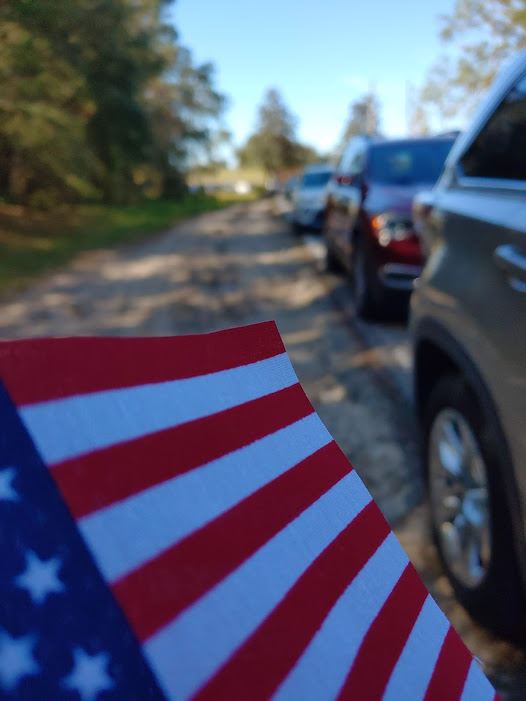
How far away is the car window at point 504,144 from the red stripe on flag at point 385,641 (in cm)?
146

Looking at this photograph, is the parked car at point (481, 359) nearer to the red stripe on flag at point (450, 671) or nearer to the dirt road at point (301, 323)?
the dirt road at point (301, 323)

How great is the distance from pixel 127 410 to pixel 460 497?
189 centimetres

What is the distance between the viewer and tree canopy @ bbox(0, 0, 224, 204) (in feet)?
12.2

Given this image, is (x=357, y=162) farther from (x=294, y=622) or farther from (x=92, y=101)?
(x=294, y=622)

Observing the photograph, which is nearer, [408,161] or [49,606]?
[49,606]

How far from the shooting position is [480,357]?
2271 mm

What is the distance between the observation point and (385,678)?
115 centimetres

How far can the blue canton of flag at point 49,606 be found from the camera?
0.84 metres

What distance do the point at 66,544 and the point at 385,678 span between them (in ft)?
1.90

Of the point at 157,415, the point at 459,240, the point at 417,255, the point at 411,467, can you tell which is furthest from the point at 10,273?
the point at 157,415

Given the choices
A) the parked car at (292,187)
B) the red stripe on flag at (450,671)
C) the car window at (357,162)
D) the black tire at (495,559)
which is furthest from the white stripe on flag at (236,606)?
the parked car at (292,187)

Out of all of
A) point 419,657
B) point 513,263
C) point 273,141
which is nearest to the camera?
point 419,657

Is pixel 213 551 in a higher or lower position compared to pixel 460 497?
higher

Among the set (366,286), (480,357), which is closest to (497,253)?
(480,357)
